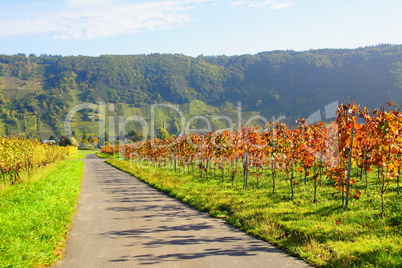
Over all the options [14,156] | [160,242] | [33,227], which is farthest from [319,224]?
[14,156]

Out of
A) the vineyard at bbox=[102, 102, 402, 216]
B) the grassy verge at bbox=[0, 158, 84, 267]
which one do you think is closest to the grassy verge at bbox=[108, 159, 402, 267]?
the vineyard at bbox=[102, 102, 402, 216]

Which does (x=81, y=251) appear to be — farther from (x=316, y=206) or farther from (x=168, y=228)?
(x=316, y=206)

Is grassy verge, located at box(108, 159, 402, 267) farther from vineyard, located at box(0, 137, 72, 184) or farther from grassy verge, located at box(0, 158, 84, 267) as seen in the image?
vineyard, located at box(0, 137, 72, 184)

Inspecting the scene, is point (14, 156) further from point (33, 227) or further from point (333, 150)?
point (333, 150)

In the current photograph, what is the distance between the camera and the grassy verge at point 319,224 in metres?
5.84

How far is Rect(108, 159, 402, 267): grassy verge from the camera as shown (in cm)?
584

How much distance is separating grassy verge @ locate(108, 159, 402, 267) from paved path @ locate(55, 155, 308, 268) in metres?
0.46

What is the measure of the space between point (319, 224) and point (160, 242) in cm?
400

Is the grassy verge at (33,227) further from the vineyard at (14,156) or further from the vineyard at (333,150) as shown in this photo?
the vineyard at (333,150)

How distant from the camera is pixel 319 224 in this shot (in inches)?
312

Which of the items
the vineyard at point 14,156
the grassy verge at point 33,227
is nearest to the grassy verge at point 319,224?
the grassy verge at point 33,227

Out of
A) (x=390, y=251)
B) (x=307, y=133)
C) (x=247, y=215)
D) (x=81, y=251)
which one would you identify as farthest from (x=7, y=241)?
(x=307, y=133)

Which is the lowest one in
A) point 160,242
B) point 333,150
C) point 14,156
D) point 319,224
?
point 160,242

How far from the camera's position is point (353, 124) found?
8.94m
